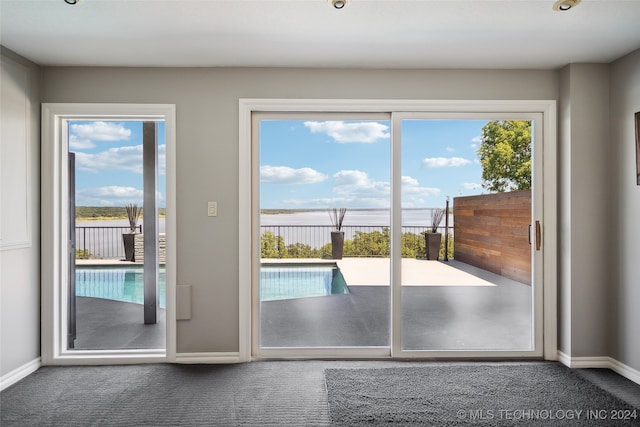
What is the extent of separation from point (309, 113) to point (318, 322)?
1.74 meters

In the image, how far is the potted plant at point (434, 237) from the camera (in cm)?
319

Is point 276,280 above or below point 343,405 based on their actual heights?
above

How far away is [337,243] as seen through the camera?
10.5 feet

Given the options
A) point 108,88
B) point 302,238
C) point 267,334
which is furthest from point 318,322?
point 108,88

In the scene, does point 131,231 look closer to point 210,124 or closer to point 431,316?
point 210,124

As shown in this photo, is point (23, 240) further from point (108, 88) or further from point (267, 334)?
point (267, 334)

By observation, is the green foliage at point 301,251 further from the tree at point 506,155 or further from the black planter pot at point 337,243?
the tree at point 506,155

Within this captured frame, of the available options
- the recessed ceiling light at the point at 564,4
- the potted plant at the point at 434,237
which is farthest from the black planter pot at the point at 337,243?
the recessed ceiling light at the point at 564,4

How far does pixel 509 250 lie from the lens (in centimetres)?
321

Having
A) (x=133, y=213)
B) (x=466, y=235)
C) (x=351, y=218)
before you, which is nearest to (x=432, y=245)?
(x=466, y=235)

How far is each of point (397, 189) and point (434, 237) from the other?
50 centimetres

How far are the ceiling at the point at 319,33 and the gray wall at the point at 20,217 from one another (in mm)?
217

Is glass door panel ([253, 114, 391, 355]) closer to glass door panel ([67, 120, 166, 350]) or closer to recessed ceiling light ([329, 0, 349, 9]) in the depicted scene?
glass door panel ([67, 120, 166, 350])

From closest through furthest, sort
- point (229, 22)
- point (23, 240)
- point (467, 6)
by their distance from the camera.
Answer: point (467, 6)
point (229, 22)
point (23, 240)
